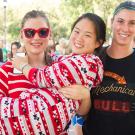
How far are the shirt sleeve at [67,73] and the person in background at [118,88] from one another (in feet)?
1.39

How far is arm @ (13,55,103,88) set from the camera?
2301 millimetres

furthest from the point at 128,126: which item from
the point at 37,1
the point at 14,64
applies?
the point at 37,1

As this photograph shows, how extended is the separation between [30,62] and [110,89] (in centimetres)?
68

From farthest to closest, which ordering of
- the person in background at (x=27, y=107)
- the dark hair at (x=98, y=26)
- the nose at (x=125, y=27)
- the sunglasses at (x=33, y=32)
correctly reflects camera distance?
the nose at (x=125, y=27)
the dark hair at (x=98, y=26)
the sunglasses at (x=33, y=32)
the person in background at (x=27, y=107)

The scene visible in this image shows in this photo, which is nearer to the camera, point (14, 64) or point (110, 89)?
point (14, 64)

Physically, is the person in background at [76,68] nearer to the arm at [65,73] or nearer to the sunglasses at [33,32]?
the arm at [65,73]

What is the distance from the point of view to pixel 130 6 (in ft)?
9.62

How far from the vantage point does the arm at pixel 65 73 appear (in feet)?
7.55

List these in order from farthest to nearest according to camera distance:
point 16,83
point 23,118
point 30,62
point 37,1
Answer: point 37,1 → point 30,62 → point 16,83 → point 23,118

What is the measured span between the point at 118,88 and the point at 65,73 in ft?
2.11

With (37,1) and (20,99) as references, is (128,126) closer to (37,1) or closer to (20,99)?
(20,99)

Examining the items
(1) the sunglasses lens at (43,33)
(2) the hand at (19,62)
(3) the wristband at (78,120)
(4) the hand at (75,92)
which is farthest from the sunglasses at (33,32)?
(3) the wristband at (78,120)

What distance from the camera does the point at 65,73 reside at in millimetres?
2307

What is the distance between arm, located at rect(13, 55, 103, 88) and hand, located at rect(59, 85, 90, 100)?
3 centimetres
